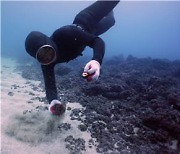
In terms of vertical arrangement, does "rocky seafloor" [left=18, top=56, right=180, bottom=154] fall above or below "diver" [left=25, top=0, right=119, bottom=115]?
below

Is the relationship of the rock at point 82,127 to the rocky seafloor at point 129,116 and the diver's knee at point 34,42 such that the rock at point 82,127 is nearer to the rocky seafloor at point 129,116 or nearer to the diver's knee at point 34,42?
the rocky seafloor at point 129,116

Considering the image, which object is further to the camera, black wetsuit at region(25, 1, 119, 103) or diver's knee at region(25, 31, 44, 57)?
black wetsuit at region(25, 1, 119, 103)

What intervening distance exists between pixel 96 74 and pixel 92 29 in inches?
93.6

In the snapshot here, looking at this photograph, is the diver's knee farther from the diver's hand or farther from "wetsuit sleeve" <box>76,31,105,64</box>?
the diver's hand

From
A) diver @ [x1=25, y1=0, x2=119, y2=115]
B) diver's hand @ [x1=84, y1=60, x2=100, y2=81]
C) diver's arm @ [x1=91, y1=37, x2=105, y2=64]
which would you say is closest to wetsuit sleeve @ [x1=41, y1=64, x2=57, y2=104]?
diver @ [x1=25, y1=0, x2=119, y2=115]

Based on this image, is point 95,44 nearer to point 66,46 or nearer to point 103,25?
point 66,46

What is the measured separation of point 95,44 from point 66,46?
635 mm

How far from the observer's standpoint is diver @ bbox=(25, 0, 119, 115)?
146 inches

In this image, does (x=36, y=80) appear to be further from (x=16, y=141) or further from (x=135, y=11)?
(x=135, y=11)

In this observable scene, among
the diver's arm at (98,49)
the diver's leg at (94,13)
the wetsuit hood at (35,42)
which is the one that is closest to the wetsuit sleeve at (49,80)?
the wetsuit hood at (35,42)

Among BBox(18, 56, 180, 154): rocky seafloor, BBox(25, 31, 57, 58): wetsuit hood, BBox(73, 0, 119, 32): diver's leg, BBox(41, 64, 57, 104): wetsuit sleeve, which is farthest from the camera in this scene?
BBox(18, 56, 180, 154): rocky seafloor

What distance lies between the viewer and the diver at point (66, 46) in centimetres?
371

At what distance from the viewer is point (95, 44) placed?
4.12 metres

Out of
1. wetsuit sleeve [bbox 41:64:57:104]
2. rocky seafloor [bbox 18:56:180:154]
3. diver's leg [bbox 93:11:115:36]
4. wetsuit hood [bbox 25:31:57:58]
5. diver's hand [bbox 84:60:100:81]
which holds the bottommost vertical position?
rocky seafloor [bbox 18:56:180:154]
